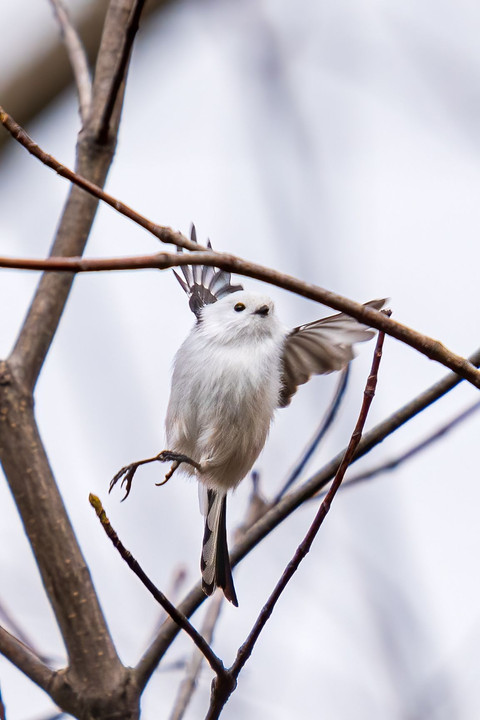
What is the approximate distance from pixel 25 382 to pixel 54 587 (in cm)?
33

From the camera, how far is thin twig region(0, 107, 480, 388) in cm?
75

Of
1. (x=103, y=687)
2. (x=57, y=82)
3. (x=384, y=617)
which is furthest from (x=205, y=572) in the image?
(x=57, y=82)

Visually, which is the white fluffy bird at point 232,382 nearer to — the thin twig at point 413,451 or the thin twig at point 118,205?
the thin twig at point 413,451

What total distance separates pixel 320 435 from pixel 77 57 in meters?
0.96

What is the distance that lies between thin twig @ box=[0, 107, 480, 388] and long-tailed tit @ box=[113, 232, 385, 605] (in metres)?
0.57

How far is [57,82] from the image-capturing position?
231 centimetres

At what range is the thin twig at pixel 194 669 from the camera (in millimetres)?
1345

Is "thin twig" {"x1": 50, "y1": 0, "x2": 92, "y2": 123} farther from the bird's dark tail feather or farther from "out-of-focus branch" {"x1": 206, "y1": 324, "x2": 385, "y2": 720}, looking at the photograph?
"out-of-focus branch" {"x1": 206, "y1": 324, "x2": 385, "y2": 720}

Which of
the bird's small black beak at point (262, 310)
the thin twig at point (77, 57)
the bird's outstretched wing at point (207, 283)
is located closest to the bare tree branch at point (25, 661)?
the bird's small black beak at point (262, 310)

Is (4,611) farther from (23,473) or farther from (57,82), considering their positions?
(57,82)

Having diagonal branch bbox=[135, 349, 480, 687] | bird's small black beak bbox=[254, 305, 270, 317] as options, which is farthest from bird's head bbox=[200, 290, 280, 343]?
diagonal branch bbox=[135, 349, 480, 687]

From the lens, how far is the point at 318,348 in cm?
159

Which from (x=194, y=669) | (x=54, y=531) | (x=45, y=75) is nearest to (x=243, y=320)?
(x=54, y=531)

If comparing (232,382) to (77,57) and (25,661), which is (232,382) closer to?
(25,661)
